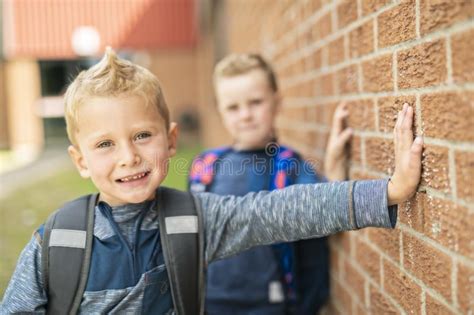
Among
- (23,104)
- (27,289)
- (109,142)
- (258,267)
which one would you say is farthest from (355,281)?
(23,104)

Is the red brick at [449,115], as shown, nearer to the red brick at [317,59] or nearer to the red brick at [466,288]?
the red brick at [466,288]

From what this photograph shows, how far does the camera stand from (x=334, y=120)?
2.37 m

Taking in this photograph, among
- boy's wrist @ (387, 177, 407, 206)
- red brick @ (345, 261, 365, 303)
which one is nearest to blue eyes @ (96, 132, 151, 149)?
boy's wrist @ (387, 177, 407, 206)

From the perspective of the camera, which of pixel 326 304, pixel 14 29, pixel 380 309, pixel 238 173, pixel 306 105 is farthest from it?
pixel 14 29

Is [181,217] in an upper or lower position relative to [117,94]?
lower

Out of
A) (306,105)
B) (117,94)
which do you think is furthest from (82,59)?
(117,94)

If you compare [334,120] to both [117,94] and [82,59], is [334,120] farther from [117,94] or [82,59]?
[82,59]

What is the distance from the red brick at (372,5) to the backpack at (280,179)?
2.82ft

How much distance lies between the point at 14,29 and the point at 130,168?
54.4 feet

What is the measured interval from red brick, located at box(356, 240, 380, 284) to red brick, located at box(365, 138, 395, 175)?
1.12ft

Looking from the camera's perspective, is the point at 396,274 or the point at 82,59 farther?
the point at 82,59

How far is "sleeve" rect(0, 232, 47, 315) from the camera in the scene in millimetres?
1672

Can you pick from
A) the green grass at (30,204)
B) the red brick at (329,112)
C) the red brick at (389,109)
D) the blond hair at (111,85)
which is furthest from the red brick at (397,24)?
the green grass at (30,204)

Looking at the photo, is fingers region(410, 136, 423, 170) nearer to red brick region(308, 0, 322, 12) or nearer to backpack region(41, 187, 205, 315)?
backpack region(41, 187, 205, 315)
